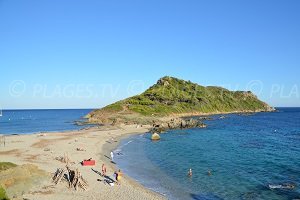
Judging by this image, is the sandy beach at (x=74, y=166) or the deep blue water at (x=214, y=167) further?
the deep blue water at (x=214, y=167)

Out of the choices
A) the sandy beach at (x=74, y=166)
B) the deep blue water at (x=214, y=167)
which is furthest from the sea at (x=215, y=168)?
the sandy beach at (x=74, y=166)

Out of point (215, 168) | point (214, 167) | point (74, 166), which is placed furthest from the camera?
point (214, 167)

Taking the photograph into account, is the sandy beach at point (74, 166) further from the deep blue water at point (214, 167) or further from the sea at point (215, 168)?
the deep blue water at point (214, 167)

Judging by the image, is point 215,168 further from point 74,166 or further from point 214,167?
point 74,166

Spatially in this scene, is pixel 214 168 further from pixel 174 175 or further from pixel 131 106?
pixel 131 106

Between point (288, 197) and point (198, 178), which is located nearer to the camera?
point (288, 197)

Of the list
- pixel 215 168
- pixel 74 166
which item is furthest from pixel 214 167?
pixel 74 166

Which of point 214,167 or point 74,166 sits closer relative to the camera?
point 74,166

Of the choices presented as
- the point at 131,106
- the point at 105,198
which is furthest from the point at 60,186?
the point at 131,106

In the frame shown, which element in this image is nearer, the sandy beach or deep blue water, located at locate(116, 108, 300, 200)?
the sandy beach

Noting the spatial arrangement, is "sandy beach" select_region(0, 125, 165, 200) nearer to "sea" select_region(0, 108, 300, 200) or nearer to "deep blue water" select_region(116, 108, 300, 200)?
"sea" select_region(0, 108, 300, 200)

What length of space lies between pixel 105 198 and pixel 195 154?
29.9 meters

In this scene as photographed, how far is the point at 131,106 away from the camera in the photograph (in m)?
167

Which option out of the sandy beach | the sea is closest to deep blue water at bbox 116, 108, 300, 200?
the sea
